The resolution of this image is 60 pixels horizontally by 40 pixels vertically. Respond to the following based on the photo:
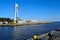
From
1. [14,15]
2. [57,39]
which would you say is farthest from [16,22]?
[57,39]

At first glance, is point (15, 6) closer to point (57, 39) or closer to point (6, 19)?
point (6, 19)

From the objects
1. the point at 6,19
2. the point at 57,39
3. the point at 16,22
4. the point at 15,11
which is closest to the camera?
the point at 57,39

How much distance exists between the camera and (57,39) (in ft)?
82.1

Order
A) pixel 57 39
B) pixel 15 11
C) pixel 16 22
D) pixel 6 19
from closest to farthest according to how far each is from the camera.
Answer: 1. pixel 57 39
2. pixel 15 11
3. pixel 16 22
4. pixel 6 19

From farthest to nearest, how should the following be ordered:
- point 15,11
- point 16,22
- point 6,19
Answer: point 6,19 < point 16,22 < point 15,11

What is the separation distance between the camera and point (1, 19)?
7052 inches

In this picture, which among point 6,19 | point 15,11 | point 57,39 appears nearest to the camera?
point 57,39

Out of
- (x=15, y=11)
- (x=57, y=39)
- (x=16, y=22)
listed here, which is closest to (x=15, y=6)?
(x=15, y=11)

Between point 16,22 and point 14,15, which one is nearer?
point 14,15

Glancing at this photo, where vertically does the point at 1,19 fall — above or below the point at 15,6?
below

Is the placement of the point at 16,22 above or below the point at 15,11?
below

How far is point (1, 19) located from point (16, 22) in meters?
30.6

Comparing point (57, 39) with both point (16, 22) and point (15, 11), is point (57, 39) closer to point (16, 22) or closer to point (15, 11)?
point (15, 11)

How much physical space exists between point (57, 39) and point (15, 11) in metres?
120
